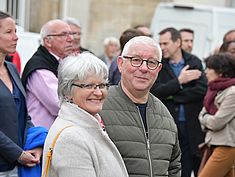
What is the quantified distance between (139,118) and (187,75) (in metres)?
2.71

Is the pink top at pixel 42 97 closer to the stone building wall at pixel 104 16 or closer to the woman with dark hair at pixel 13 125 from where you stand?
the woman with dark hair at pixel 13 125

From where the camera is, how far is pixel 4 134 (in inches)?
177

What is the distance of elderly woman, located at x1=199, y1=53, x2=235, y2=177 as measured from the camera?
600 centimetres

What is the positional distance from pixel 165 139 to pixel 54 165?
0.97m

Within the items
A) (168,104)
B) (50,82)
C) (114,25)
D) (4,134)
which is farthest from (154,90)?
(114,25)

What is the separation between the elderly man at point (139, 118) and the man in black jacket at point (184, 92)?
238 cm

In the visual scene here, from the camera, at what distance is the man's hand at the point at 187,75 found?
6613 mm

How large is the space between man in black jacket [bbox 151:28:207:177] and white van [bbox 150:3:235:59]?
421cm

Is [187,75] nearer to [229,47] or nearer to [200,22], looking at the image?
[229,47]

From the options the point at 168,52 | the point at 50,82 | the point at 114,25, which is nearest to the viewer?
the point at 50,82

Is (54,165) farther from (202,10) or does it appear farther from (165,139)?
(202,10)

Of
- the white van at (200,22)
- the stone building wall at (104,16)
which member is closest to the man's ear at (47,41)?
the white van at (200,22)

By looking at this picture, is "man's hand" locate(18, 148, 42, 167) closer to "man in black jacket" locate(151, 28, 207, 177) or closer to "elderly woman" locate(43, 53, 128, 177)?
"elderly woman" locate(43, 53, 128, 177)

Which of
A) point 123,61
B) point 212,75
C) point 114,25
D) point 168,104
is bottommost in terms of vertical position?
point 114,25
